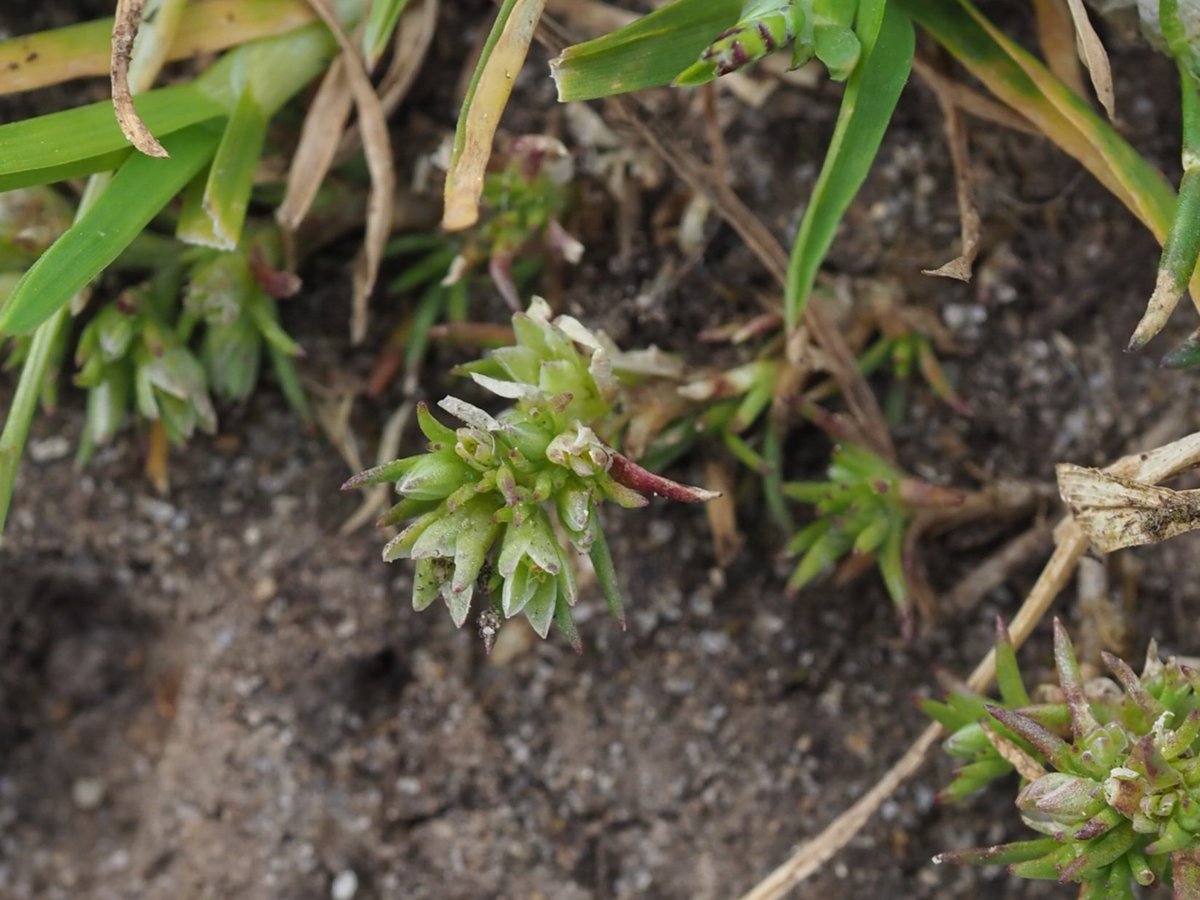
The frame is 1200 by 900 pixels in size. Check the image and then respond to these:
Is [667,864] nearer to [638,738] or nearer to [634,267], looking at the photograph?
[638,738]

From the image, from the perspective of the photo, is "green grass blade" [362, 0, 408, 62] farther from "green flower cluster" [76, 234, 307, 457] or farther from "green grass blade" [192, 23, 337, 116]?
"green flower cluster" [76, 234, 307, 457]

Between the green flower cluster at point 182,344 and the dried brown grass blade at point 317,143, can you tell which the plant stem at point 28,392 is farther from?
the dried brown grass blade at point 317,143

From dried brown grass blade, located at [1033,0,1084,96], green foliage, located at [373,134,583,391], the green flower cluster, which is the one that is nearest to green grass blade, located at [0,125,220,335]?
the green flower cluster

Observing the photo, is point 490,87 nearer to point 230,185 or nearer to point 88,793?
point 230,185

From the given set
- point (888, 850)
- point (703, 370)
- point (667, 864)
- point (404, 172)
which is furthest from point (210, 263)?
point (888, 850)

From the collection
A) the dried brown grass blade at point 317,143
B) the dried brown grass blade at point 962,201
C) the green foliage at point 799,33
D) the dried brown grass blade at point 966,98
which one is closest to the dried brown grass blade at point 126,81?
the dried brown grass blade at point 317,143

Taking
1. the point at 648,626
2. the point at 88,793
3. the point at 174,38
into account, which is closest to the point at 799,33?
the point at 174,38
